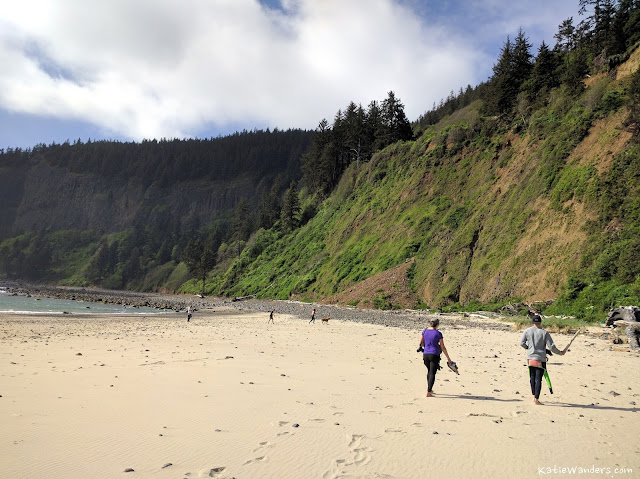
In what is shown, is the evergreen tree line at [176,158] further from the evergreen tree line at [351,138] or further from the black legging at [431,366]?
the black legging at [431,366]

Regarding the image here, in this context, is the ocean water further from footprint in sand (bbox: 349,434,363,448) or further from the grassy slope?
footprint in sand (bbox: 349,434,363,448)

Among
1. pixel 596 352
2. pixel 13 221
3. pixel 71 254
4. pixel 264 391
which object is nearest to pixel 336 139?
pixel 596 352

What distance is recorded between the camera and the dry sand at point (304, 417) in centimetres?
482

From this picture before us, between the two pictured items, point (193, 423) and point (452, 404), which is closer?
point (193, 423)

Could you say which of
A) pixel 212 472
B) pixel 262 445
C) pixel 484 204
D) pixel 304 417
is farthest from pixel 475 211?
pixel 212 472

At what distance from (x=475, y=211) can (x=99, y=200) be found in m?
152

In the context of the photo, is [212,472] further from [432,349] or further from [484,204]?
[484,204]

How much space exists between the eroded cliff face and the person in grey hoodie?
462 feet

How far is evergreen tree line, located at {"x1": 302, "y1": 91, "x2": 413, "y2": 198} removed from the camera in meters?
62.8

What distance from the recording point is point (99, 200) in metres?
150

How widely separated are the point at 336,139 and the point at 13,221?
146429mm

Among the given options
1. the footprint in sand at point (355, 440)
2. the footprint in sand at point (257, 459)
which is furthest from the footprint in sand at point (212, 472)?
the footprint in sand at point (355, 440)

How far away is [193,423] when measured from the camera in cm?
612

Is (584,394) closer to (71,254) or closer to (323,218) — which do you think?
(323,218)
